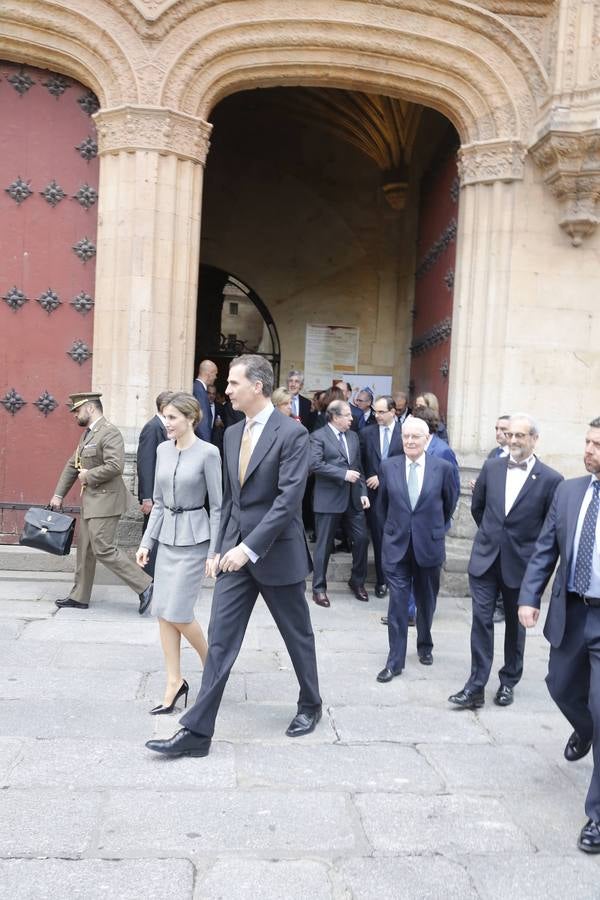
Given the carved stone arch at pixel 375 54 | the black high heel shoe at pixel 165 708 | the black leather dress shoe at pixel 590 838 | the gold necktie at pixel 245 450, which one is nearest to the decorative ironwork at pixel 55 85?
the carved stone arch at pixel 375 54

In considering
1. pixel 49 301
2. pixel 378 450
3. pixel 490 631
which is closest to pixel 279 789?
pixel 490 631

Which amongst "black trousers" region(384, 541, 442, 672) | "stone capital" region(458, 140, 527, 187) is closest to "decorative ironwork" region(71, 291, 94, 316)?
"stone capital" region(458, 140, 527, 187)

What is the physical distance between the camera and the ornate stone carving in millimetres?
7777

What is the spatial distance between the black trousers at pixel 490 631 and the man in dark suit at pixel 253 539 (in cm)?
122

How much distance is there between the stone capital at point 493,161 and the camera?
830cm

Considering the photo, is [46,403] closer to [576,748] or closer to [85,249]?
[85,249]

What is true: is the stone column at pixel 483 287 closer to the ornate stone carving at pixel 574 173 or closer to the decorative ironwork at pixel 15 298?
the ornate stone carving at pixel 574 173

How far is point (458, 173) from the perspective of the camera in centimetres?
908

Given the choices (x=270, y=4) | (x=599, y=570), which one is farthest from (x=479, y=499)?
(x=270, y=4)

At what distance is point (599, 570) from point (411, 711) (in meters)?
1.75

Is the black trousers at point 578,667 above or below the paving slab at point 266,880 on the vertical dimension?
above

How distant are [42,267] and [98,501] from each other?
2.81 m

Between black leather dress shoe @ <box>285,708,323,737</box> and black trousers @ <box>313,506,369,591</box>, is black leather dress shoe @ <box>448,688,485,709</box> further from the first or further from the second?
black trousers @ <box>313,506,369,591</box>

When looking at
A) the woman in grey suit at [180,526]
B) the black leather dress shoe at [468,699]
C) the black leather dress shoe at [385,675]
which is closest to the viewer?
the woman in grey suit at [180,526]
